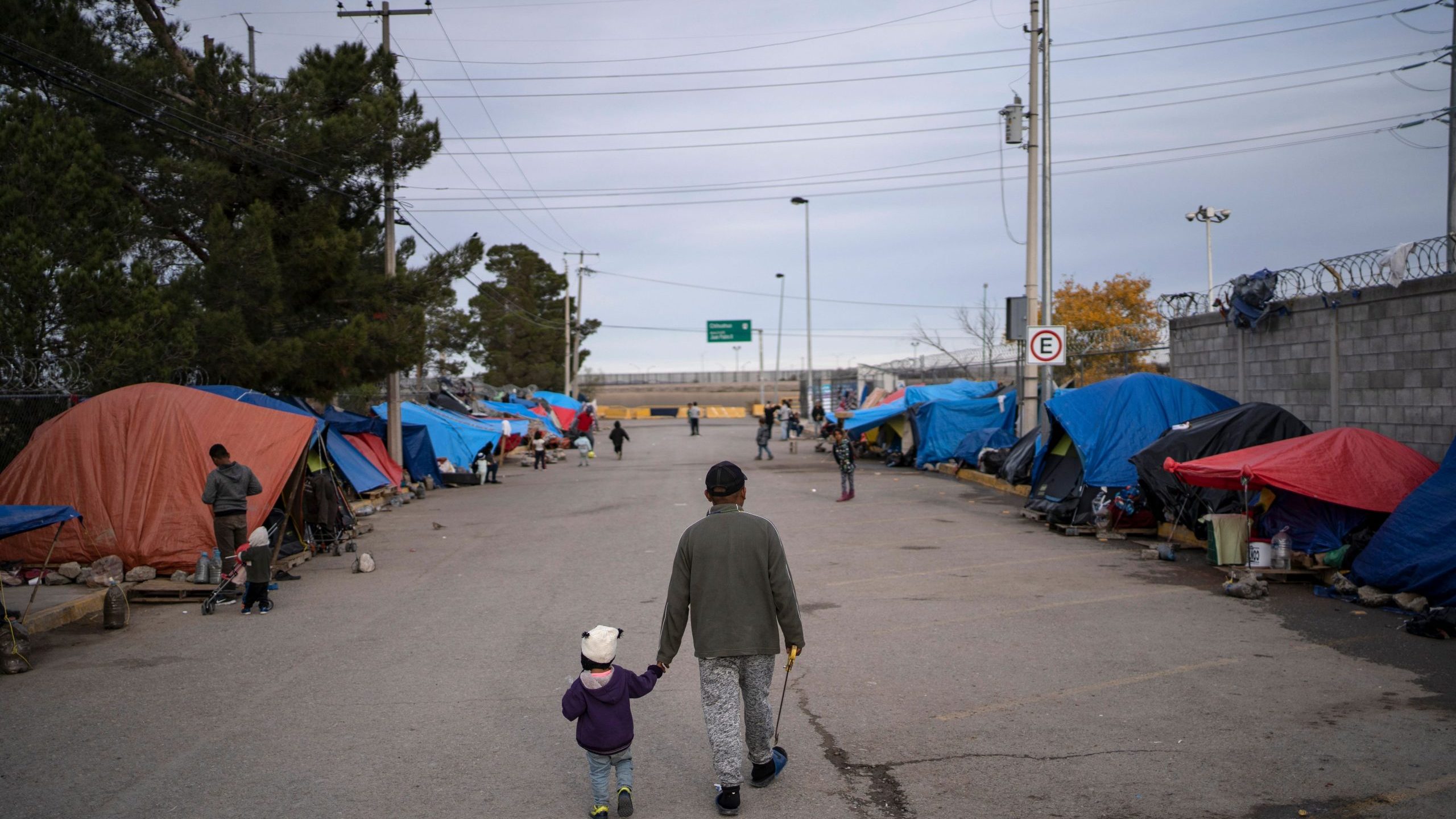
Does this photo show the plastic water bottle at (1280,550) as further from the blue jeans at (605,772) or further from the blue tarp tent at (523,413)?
the blue tarp tent at (523,413)

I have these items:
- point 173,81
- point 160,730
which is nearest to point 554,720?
point 160,730

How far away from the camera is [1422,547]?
946 cm

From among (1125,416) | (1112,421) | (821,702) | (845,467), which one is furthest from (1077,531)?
(821,702)

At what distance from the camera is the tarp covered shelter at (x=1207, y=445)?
13227mm

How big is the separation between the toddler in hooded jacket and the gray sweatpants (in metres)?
0.36

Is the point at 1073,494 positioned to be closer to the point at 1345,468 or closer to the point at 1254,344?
the point at 1254,344

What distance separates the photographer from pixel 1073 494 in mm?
16250

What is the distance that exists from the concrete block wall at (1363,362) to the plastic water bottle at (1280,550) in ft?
6.12

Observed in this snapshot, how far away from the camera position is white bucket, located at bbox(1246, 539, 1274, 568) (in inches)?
442

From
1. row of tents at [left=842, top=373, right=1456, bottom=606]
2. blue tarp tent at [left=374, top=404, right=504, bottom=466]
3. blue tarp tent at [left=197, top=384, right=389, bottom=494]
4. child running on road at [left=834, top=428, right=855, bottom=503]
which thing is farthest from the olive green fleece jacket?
blue tarp tent at [left=374, top=404, right=504, bottom=466]

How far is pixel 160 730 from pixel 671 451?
108ft

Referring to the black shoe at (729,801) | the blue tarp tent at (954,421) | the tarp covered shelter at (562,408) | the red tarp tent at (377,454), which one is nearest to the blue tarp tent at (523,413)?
the tarp covered shelter at (562,408)

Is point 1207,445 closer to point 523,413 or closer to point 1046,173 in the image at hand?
point 1046,173

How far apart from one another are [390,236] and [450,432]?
18.0ft
